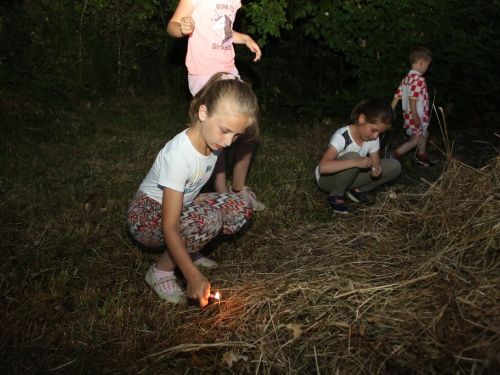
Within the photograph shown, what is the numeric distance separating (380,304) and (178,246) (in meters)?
1.01

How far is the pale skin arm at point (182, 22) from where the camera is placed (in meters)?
3.46

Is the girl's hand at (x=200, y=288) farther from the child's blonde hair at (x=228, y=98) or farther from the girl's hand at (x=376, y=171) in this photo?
the girl's hand at (x=376, y=171)

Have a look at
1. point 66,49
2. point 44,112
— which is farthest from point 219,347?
point 66,49

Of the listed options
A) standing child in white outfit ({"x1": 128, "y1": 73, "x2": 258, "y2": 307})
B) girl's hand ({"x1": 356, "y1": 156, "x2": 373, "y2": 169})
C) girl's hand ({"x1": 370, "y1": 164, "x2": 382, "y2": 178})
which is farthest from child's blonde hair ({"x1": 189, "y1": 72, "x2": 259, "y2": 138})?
girl's hand ({"x1": 370, "y1": 164, "x2": 382, "y2": 178})

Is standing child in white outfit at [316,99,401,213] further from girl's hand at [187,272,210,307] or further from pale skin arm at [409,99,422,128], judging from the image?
girl's hand at [187,272,210,307]

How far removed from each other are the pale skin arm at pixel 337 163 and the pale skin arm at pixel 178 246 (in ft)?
6.32

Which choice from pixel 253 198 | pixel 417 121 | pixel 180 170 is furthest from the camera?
pixel 417 121

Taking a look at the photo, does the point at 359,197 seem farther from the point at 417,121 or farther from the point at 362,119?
the point at 417,121

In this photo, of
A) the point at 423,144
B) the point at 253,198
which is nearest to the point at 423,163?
the point at 423,144

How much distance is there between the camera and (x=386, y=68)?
22.8 ft

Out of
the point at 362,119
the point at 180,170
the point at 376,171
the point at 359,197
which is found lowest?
the point at 359,197

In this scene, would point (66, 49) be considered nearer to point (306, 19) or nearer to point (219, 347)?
point (306, 19)

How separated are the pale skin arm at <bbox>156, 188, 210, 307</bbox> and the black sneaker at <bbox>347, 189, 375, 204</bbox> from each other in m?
2.33

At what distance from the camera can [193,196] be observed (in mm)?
3119
